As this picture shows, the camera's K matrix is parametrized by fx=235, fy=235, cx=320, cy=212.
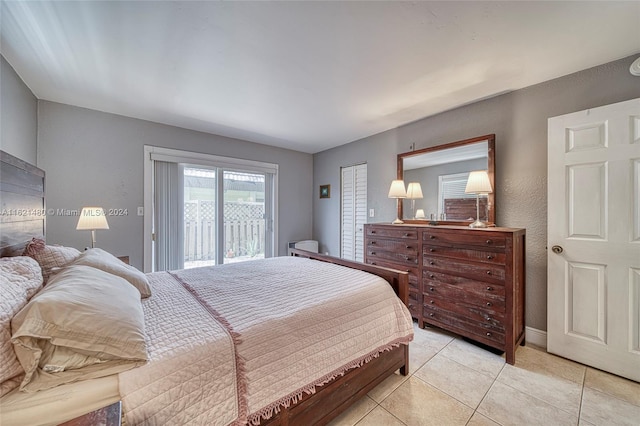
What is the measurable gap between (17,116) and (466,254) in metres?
4.12

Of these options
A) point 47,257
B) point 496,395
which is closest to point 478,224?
point 496,395

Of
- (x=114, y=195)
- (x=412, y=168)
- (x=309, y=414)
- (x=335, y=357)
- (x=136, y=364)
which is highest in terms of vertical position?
(x=412, y=168)

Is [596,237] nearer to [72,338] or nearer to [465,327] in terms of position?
[465,327]

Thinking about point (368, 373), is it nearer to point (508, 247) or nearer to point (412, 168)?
point (508, 247)

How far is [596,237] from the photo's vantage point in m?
1.85

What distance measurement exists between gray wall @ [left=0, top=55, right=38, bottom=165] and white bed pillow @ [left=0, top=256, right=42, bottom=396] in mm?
1453

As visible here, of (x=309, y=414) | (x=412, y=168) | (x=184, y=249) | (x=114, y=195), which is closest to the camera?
(x=309, y=414)

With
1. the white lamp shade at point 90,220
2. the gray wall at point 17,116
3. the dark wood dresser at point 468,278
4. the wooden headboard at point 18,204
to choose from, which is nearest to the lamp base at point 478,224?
the dark wood dresser at point 468,278

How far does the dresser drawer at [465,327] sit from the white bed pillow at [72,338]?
2.40m

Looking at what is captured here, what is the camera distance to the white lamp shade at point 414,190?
297 cm

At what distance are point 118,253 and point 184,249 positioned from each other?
73cm

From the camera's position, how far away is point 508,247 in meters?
1.90

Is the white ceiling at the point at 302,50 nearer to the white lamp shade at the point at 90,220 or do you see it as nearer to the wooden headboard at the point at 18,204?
the wooden headboard at the point at 18,204

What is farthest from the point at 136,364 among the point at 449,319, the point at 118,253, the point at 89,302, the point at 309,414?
the point at 118,253
